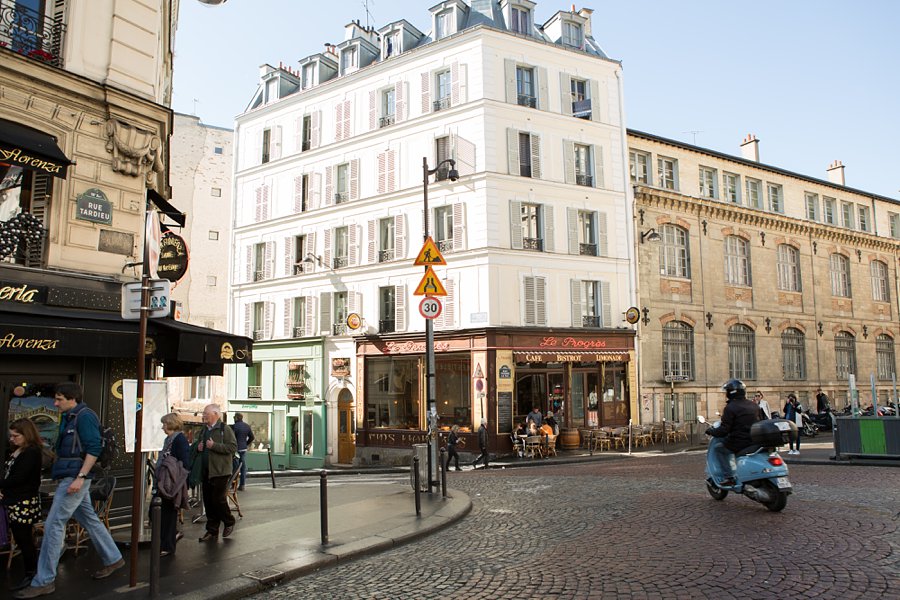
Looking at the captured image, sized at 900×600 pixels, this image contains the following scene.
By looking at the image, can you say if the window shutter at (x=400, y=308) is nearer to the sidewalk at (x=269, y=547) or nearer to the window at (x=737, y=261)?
the window at (x=737, y=261)

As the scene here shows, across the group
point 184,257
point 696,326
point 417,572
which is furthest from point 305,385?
point 417,572

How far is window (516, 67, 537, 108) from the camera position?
2603 centimetres

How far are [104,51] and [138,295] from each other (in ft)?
16.6

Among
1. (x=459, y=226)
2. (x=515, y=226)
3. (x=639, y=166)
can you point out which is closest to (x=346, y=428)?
(x=459, y=226)

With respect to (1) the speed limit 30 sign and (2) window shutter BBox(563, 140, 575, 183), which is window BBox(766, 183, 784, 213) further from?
(1) the speed limit 30 sign

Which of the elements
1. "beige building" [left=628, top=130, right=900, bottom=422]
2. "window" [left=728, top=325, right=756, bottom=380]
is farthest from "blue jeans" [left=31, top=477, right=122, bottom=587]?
"window" [left=728, top=325, right=756, bottom=380]

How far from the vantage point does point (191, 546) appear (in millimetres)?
7926

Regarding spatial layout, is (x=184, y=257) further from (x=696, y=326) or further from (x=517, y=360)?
(x=696, y=326)

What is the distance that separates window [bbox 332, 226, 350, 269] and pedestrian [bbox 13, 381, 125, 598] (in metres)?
21.9

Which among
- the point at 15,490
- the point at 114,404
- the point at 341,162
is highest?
the point at 341,162

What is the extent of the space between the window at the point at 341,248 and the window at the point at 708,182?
49.1 ft

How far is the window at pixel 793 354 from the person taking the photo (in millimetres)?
30969

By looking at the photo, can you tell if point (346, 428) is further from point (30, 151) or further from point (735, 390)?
point (30, 151)

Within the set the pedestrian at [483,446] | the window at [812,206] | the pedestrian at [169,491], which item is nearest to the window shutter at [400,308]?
the pedestrian at [483,446]
